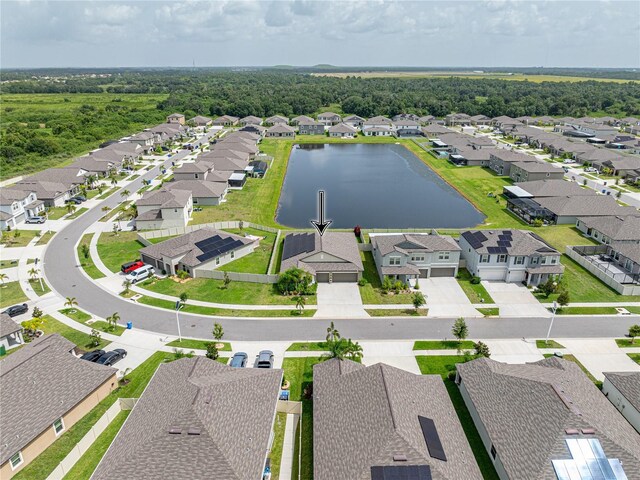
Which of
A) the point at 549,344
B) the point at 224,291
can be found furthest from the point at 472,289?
the point at 224,291

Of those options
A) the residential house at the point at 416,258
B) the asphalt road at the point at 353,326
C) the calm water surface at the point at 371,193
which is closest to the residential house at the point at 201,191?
the calm water surface at the point at 371,193

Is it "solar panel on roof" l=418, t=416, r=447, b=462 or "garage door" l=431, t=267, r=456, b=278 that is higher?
"solar panel on roof" l=418, t=416, r=447, b=462

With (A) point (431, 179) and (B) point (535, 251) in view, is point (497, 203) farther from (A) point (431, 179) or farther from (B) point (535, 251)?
(B) point (535, 251)

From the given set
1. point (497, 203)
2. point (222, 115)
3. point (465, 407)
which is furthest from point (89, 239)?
point (222, 115)

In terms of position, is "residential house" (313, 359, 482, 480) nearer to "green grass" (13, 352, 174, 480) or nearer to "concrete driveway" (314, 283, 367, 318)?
"concrete driveway" (314, 283, 367, 318)

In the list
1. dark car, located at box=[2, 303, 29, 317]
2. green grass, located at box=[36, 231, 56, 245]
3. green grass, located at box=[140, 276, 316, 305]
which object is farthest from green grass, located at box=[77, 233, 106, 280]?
dark car, located at box=[2, 303, 29, 317]

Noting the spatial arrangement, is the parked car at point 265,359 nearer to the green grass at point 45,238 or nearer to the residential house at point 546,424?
→ the residential house at point 546,424
